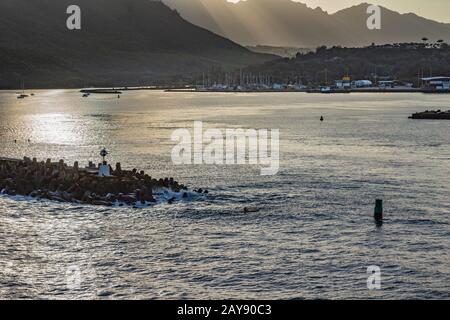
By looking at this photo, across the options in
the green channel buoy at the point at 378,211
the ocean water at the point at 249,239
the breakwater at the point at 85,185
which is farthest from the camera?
the breakwater at the point at 85,185

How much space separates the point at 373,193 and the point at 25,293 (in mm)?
26069

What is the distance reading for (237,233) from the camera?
112 feet

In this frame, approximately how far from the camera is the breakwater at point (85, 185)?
41.6m

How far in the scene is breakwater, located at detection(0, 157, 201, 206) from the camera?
4162 cm

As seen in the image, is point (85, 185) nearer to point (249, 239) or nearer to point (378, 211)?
point (249, 239)

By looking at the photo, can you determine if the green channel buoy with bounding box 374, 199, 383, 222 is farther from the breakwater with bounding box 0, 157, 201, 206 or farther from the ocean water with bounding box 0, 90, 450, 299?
the breakwater with bounding box 0, 157, 201, 206

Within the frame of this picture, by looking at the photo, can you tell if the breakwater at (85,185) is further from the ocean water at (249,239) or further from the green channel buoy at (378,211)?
the green channel buoy at (378,211)

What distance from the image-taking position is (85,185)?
43.4m

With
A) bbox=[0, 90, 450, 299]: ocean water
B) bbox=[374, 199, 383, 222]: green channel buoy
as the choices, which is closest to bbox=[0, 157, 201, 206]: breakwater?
bbox=[0, 90, 450, 299]: ocean water

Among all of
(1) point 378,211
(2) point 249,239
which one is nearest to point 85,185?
(2) point 249,239

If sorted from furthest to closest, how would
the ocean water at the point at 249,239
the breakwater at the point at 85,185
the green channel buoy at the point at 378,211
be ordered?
the breakwater at the point at 85,185 → the green channel buoy at the point at 378,211 → the ocean water at the point at 249,239

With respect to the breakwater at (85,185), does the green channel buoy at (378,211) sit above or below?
below

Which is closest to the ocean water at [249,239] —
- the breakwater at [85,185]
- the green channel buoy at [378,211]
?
the green channel buoy at [378,211]

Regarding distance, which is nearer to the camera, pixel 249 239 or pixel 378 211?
pixel 249 239
